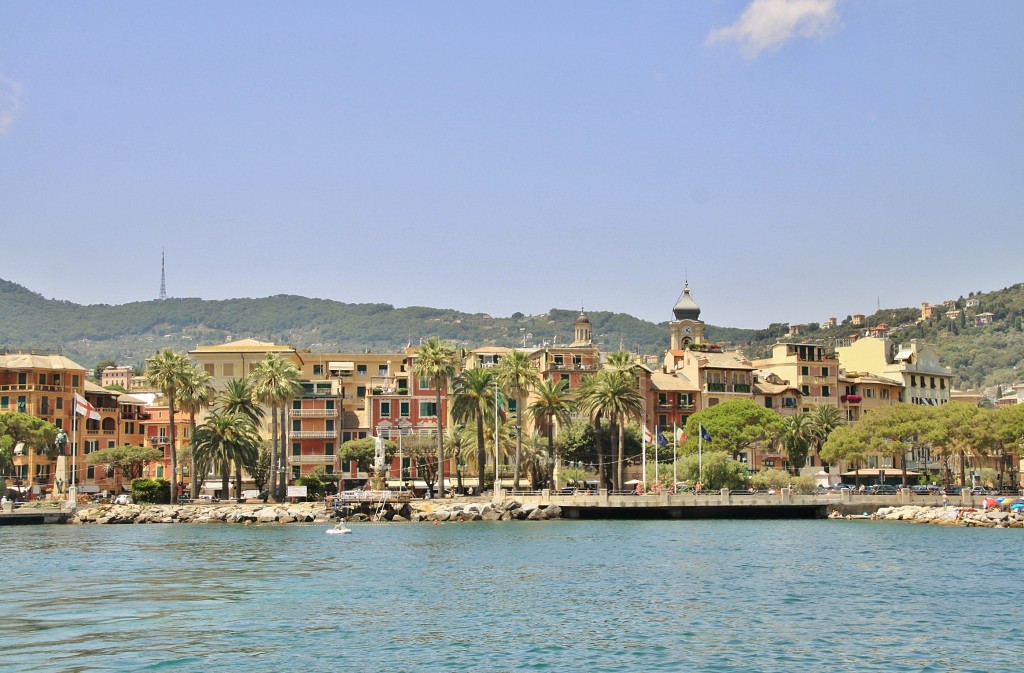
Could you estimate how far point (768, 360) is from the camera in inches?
6102

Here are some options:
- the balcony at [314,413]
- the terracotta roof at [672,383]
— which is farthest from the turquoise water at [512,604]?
the terracotta roof at [672,383]

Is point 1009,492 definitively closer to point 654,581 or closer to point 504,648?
point 654,581

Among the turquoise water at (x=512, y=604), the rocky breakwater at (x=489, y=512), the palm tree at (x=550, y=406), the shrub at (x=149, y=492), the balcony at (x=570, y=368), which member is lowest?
the turquoise water at (x=512, y=604)

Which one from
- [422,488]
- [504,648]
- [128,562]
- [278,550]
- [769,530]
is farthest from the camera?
[422,488]

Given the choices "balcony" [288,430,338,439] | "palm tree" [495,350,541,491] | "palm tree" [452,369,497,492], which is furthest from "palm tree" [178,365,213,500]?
"palm tree" [495,350,541,491]

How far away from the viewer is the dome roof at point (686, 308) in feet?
582

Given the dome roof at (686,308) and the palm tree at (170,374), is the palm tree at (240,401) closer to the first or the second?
the palm tree at (170,374)

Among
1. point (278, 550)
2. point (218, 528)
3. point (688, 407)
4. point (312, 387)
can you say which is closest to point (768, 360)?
point (688, 407)

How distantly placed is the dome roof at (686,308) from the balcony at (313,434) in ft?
206

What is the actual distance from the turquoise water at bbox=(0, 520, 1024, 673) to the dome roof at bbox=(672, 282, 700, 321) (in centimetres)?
10117

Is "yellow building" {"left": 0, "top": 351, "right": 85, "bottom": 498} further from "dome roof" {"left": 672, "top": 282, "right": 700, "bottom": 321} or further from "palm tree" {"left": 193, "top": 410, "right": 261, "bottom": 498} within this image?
"dome roof" {"left": 672, "top": 282, "right": 700, "bottom": 321}

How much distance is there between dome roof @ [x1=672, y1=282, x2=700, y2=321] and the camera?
582 feet

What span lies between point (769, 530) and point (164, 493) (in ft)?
176

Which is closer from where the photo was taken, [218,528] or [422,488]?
[218,528]
